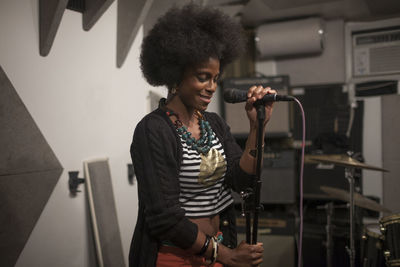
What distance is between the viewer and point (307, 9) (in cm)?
317

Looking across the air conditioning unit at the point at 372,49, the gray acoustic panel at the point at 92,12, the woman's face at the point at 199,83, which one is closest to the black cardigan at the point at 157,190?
the woman's face at the point at 199,83

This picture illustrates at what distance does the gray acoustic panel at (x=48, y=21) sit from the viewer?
1448 mm

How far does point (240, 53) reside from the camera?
132 cm

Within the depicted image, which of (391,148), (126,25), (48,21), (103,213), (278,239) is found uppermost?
(126,25)

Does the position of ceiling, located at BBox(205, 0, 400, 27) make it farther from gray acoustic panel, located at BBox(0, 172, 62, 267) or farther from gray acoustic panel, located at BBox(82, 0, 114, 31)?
gray acoustic panel, located at BBox(0, 172, 62, 267)

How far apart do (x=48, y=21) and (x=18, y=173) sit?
723mm

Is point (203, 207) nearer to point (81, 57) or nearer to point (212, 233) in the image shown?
point (212, 233)

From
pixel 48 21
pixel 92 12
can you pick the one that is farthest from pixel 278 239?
pixel 48 21

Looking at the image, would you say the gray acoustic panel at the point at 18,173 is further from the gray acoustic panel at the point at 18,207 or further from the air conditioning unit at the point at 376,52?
the air conditioning unit at the point at 376,52

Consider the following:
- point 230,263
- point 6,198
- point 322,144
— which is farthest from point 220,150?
point 322,144

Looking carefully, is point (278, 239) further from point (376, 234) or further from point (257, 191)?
point (257, 191)

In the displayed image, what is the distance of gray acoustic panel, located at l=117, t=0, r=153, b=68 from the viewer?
194cm

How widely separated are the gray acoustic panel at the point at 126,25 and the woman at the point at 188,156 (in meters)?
0.85

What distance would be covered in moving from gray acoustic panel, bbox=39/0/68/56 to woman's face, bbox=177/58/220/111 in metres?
0.78
